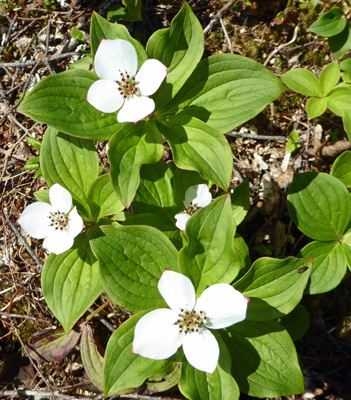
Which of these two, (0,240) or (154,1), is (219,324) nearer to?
(0,240)

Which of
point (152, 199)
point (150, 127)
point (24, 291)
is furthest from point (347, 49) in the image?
point (24, 291)

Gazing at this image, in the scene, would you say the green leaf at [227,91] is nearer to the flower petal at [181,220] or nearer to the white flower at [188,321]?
the flower petal at [181,220]

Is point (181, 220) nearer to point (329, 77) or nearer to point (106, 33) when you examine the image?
point (106, 33)

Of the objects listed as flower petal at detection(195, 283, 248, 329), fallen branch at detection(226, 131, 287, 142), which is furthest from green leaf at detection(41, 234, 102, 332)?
fallen branch at detection(226, 131, 287, 142)

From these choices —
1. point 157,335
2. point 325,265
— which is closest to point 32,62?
point 157,335

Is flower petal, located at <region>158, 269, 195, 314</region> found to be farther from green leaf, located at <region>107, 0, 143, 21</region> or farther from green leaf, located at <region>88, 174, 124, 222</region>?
green leaf, located at <region>107, 0, 143, 21</region>

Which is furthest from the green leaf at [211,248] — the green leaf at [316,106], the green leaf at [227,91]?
the green leaf at [316,106]
